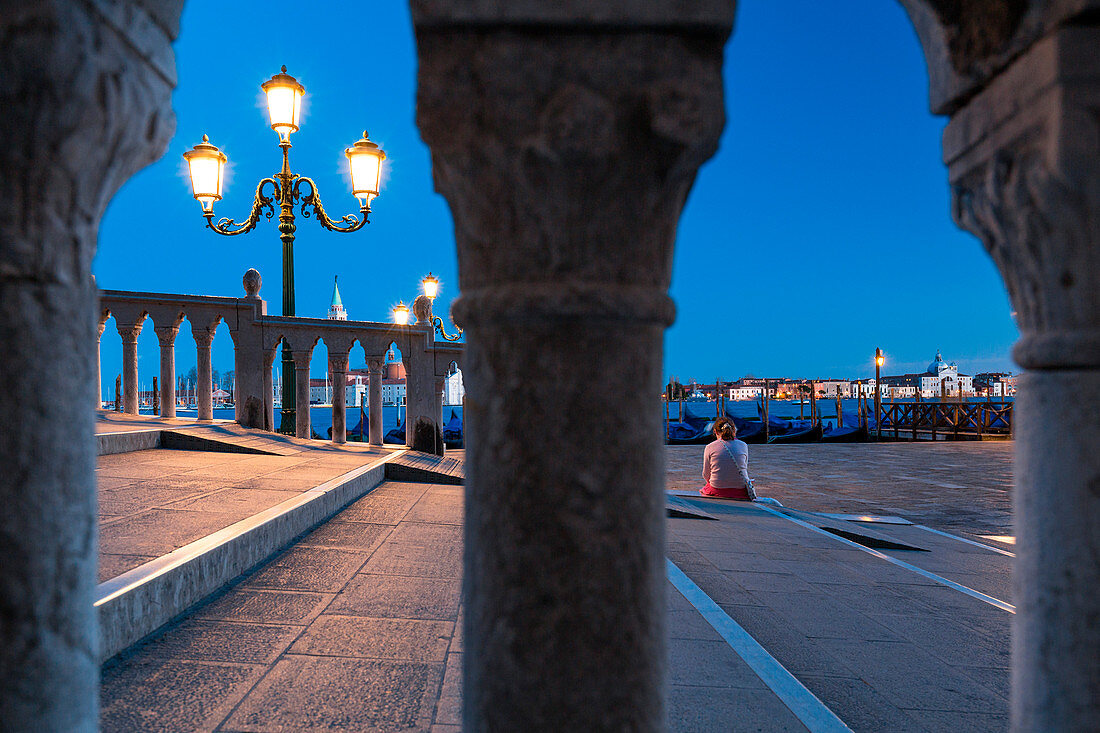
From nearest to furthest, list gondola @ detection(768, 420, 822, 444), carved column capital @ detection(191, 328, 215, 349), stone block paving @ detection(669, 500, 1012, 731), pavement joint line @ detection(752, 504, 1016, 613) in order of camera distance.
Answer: stone block paving @ detection(669, 500, 1012, 731) < pavement joint line @ detection(752, 504, 1016, 613) < carved column capital @ detection(191, 328, 215, 349) < gondola @ detection(768, 420, 822, 444)

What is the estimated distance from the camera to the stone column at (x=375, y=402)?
6.97m

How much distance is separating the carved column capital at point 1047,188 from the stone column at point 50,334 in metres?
1.51

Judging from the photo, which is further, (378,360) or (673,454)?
(673,454)

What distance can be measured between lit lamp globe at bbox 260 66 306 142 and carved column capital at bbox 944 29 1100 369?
5.79 metres

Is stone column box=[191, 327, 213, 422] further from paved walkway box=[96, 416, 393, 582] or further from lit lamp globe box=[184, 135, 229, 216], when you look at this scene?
lit lamp globe box=[184, 135, 229, 216]

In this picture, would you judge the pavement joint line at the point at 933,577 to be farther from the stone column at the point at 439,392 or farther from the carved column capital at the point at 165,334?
the carved column capital at the point at 165,334

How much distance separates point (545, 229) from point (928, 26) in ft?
3.46

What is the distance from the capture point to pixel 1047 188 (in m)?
1.03

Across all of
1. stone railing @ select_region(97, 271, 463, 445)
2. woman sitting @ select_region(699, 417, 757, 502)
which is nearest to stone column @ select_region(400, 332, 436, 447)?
stone railing @ select_region(97, 271, 463, 445)

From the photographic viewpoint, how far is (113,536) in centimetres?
258

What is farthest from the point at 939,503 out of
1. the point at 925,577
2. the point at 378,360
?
the point at 378,360

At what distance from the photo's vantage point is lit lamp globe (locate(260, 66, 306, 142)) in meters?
5.51

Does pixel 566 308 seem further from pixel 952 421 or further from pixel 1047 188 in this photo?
pixel 952 421

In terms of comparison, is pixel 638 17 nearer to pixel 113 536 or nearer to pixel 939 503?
pixel 113 536
